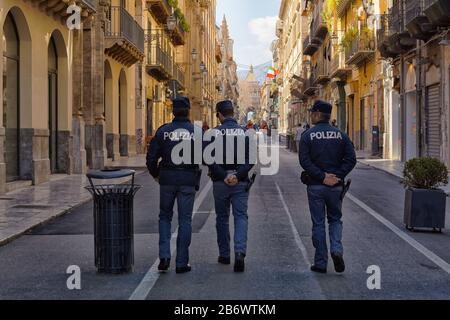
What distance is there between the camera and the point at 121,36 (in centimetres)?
2544

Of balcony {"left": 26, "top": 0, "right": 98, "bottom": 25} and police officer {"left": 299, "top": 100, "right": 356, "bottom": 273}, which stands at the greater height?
balcony {"left": 26, "top": 0, "right": 98, "bottom": 25}

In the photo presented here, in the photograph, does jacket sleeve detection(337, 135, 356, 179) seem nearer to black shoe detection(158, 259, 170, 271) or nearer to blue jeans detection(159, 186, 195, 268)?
blue jeans detection(159, 186, 195, 268)

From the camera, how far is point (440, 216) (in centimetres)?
956

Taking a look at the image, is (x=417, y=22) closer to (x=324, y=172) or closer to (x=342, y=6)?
(x=324, y=172)

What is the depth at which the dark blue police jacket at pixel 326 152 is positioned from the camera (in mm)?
6801

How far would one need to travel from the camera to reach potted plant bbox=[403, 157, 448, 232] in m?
9.52

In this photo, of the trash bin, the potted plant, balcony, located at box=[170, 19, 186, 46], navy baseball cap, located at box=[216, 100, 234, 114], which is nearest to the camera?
the trash bin

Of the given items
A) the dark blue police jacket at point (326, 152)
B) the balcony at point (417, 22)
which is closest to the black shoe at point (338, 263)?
the dark blue police jacket at point (326, 152)

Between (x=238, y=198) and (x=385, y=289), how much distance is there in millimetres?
1776

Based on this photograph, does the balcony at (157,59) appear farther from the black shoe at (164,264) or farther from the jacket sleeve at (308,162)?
the black shoe at (164,264)

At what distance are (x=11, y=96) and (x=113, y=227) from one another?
10.8 m

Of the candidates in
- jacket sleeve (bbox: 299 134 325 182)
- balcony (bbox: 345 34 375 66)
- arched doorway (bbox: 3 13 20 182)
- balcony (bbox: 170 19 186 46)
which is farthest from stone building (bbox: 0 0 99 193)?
balcony (bbox: 170 19 186 46)

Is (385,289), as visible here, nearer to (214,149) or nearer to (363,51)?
(214,149)
